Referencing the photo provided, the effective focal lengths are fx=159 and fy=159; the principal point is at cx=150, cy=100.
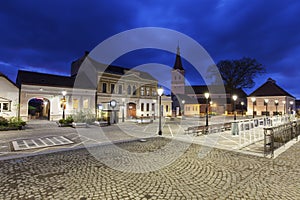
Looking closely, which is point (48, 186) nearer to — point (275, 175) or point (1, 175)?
point (1, 175)

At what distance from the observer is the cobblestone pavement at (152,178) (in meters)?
3.69

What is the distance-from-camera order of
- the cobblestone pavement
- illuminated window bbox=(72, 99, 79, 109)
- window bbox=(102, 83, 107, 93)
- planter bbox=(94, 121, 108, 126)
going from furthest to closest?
window bbox=(102, 83, 107, 93), illuminated window bbox=(72, 99, 79, 109), planter bbox=(94, 121, 108, 126), the cobblestone pavement

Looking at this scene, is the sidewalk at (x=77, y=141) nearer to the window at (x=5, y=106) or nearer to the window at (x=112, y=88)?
the window at (x=5, y=106)

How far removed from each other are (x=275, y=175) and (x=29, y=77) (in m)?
25.9

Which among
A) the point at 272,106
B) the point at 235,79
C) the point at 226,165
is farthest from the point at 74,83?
the point at 272,106

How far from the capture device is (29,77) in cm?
2088

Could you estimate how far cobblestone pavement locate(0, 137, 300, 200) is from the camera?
369cm

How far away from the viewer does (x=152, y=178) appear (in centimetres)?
458

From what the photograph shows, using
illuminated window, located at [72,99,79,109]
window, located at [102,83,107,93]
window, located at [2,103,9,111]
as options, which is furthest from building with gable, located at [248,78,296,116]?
window, located at [2,103,9,111]

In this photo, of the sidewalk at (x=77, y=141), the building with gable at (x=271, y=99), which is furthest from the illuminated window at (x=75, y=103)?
the building with gable at (x=271, y=99)

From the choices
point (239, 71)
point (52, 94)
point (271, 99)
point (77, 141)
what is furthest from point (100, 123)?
point (271, 99)

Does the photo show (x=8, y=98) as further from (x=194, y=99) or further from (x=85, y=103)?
(x=194, y=99)

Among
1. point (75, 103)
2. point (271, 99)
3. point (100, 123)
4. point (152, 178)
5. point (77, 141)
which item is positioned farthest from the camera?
point (271, 99)

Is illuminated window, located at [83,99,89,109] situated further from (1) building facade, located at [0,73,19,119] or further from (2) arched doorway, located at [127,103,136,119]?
(2) arched doorway, located at [127,103,136,119]
